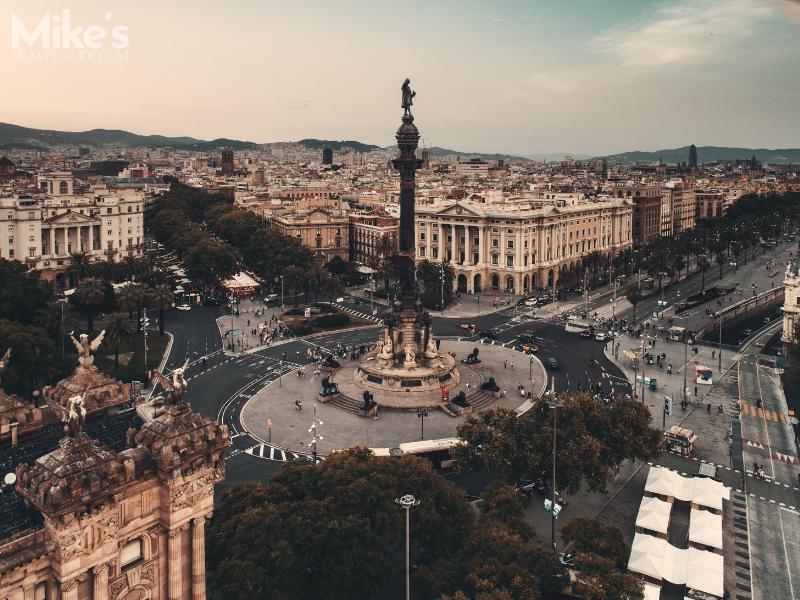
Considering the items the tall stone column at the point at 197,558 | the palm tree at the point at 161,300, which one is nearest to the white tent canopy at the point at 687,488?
the tall stone column at the point at 197,558

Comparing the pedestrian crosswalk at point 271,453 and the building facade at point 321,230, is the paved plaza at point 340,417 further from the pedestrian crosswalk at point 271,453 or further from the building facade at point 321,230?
the building facade at point 321,230

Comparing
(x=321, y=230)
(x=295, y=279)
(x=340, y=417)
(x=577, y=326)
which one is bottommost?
Result: (x=340, y=417)

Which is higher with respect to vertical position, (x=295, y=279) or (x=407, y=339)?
(x=295, y=279)

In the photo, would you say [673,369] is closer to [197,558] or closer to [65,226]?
[197,558]

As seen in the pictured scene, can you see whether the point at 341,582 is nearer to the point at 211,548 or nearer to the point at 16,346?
the point at 211,548

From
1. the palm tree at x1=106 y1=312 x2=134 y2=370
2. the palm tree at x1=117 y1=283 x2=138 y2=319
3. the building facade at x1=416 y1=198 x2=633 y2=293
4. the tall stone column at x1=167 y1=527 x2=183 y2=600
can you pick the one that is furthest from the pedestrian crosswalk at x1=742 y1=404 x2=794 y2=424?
the palm tree at x1=117 y1=283 x2=138 y2=319

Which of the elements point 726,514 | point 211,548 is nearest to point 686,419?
point 726,514

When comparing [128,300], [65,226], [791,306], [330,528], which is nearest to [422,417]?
[330,528]
